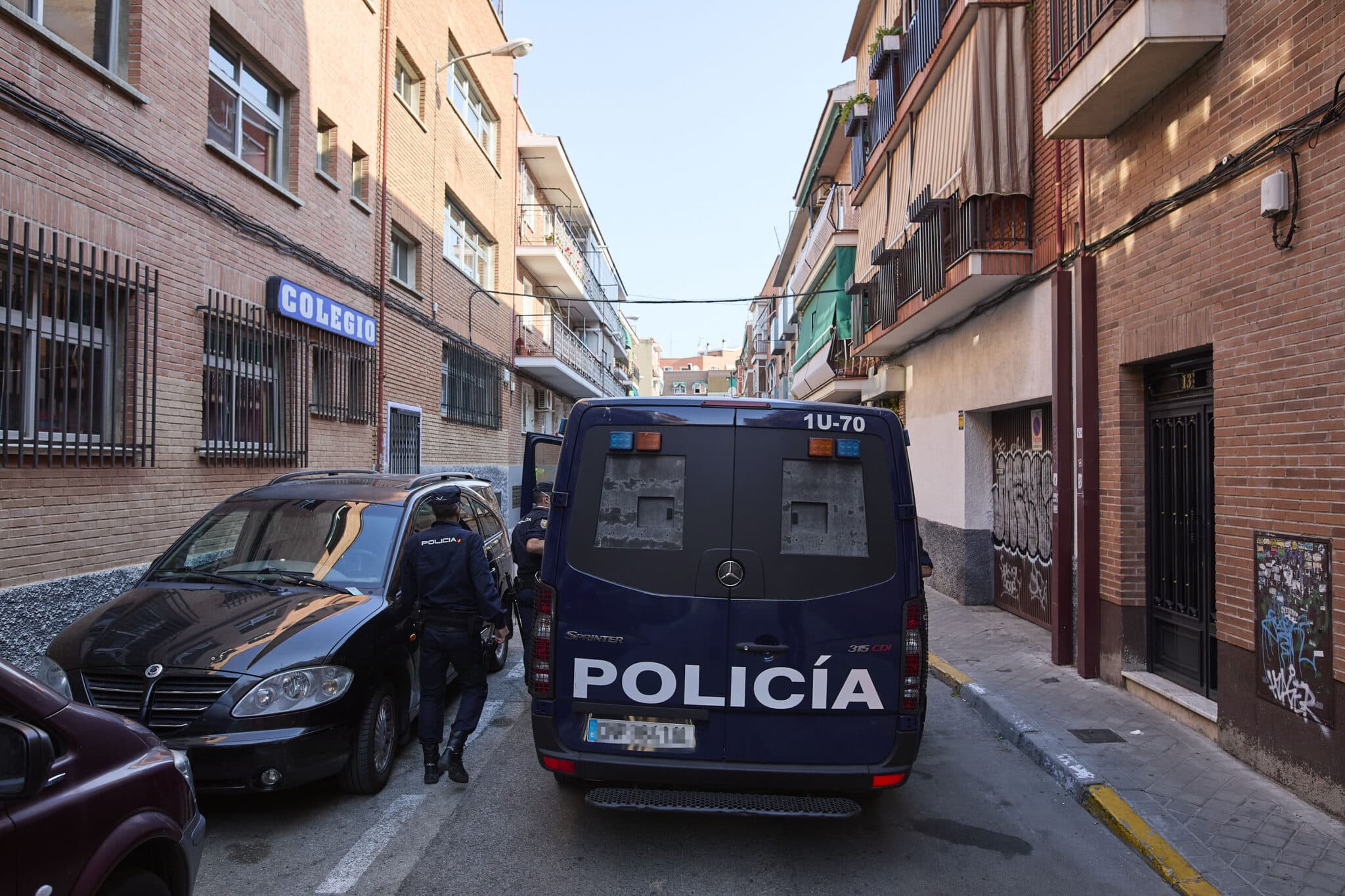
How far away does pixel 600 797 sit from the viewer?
12.4 feet

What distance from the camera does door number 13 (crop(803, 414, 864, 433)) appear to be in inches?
157

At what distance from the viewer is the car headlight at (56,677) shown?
165 inches

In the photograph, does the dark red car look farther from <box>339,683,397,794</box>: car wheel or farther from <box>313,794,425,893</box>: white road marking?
<box>339,683,397,794</box>: car wheel

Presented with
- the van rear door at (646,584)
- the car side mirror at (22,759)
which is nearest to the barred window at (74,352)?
the van rear door at (646,584)

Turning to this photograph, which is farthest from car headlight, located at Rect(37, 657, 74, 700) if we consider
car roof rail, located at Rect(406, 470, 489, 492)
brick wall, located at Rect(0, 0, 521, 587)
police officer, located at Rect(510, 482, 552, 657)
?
police officer, located at Rect(510, 482, 552, 657)

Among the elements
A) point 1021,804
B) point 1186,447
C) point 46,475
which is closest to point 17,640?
point 46,475

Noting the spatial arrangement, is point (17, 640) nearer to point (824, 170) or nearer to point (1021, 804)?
point (1021, 804)

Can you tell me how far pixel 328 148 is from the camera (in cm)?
1204

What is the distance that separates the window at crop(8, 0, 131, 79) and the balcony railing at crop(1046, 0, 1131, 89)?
803cm

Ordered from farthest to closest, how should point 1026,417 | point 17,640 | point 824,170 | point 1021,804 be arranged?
point 824,170 → point 1026,417 → point 17,640 → point 1021,804

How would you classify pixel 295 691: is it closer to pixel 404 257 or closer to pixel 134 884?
pixel 134 884

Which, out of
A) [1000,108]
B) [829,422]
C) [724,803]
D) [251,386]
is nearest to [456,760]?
[724,803]

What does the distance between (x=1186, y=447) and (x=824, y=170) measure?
1786cm

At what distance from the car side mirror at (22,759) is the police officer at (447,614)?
9.04 feet
